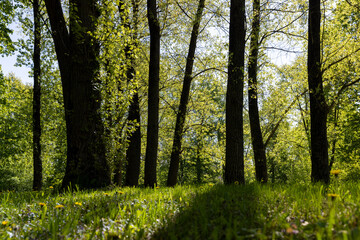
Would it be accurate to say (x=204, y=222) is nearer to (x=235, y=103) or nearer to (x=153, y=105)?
(x=235, y=103)

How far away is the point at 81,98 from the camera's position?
21.9 ft

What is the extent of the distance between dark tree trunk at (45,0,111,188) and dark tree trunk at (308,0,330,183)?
17.8 ft

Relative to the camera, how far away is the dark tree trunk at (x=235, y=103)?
640 cm

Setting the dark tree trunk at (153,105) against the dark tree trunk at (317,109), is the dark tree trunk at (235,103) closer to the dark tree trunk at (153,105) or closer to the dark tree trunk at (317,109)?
the dark tree trunk at (317,109)

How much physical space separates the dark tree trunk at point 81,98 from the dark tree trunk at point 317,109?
543 centimetres

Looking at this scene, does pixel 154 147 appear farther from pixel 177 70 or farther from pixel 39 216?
pixel 177 70

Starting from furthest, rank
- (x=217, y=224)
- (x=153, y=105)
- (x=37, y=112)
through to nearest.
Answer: (x=37, y=112), (x=153, y=105), (x=217, y=224)

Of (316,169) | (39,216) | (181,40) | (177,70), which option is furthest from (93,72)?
Result: (177,70)

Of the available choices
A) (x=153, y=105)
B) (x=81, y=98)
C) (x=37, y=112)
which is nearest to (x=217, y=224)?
(x=81, y=98)

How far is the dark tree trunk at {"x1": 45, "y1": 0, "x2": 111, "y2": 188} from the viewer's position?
638cm

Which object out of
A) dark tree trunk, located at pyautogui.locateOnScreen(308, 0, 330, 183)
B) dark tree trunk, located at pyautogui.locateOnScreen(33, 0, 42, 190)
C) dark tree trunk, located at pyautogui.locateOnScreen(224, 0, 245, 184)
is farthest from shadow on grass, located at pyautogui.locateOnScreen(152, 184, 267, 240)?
dark tree trunk, located at pyautogui.locateOnScreen(33, 0, 42, 190)

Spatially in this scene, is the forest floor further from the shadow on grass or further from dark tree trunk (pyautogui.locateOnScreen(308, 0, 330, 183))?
dark tree trunk (pyautogui.locateOnScreen(308, 0, 330, 183))

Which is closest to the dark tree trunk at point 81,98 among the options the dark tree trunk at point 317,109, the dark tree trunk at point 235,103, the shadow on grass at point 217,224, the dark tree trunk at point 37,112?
the dark tree trunk at point 235,103

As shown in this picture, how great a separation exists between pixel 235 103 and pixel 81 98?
399cm
